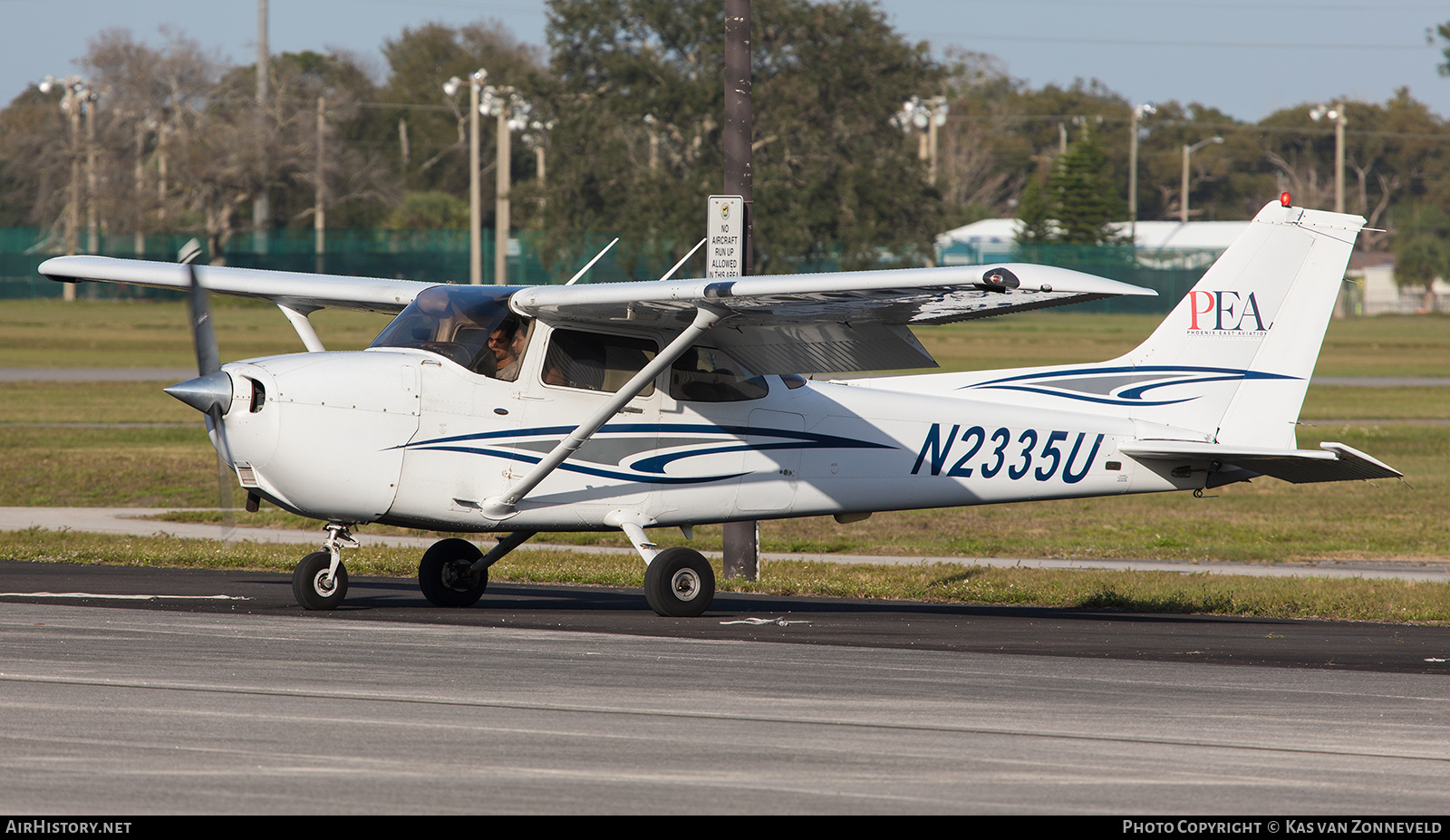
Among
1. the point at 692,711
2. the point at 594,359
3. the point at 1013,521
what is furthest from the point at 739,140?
the point at 692,711

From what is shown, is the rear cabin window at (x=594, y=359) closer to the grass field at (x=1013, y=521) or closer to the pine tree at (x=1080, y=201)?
the grass field at (x=1013, y=521)

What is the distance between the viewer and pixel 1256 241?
1223cm

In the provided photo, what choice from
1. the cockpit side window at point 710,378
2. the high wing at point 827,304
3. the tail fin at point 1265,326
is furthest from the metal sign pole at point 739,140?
the tail fin at point 1265,326

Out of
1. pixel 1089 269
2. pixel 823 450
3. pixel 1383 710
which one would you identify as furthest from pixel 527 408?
pixel 1089 269

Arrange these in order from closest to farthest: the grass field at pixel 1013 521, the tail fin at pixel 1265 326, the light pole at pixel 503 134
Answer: the tail fin at pixel 1265 326 < the grass field at pixel 1013 521 < the light pole at pixel 503 134

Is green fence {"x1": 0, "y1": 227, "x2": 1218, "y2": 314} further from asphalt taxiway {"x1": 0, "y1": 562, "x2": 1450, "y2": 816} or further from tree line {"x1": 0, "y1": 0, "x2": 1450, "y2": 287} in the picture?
asphalt taxiway {"x1": 0, "y1": 562, "x2": 1450, "y2": 816}

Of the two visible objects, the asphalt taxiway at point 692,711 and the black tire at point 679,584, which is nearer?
the asphalt taxiway at point 692,711

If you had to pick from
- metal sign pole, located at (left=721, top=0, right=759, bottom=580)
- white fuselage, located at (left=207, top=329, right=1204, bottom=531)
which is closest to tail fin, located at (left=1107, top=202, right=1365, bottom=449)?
white fuselage, located at (left=207, top=329, right=1204, bottom=531)

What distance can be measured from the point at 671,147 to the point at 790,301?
55.3 meters

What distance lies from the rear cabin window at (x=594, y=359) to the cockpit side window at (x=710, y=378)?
229 millimetres

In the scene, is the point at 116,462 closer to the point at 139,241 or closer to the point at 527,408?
the point at 527,408

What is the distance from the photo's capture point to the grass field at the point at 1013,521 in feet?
43.7

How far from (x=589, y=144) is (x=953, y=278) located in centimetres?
5463

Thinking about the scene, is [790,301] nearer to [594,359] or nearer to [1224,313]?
[594,359]
